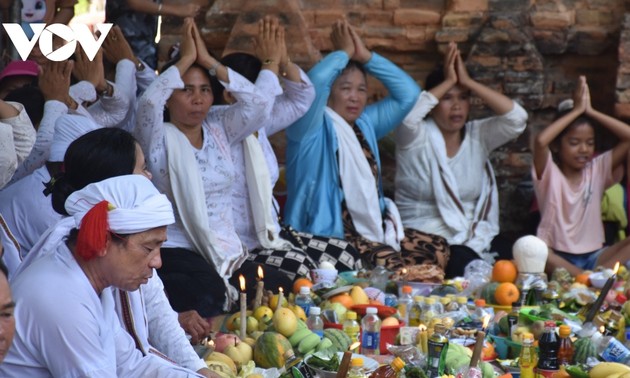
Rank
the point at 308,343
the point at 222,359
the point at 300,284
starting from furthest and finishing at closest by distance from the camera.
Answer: the point at 300,284 → the point at 308,343 → the point at 222,359

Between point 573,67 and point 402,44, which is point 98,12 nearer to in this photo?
point 402,44

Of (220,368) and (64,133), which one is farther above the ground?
(64,133)

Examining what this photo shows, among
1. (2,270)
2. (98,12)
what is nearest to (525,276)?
(2,270)

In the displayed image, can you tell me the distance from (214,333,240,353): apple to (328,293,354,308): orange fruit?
28.1 inches

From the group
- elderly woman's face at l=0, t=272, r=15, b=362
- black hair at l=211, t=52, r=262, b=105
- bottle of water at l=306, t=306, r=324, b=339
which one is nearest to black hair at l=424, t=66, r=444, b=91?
black hair at l=211, t=52, r=262, b=105

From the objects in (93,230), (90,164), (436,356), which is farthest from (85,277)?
(436,356)

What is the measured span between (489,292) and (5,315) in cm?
322

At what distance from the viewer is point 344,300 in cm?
465

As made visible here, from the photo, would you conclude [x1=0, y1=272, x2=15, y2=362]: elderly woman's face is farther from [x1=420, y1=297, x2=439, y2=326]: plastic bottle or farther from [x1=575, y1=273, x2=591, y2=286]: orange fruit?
[x1=575, y1=273, x2=591, y2=286]: orange fruit

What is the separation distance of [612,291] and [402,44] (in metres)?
2.69

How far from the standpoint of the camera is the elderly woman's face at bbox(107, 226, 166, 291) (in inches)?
118

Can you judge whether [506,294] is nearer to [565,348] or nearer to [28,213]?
[565,348]

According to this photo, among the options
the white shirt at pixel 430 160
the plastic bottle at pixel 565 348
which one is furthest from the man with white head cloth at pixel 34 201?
the white shirt at pixel 430 160

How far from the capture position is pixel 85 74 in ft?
16.8
